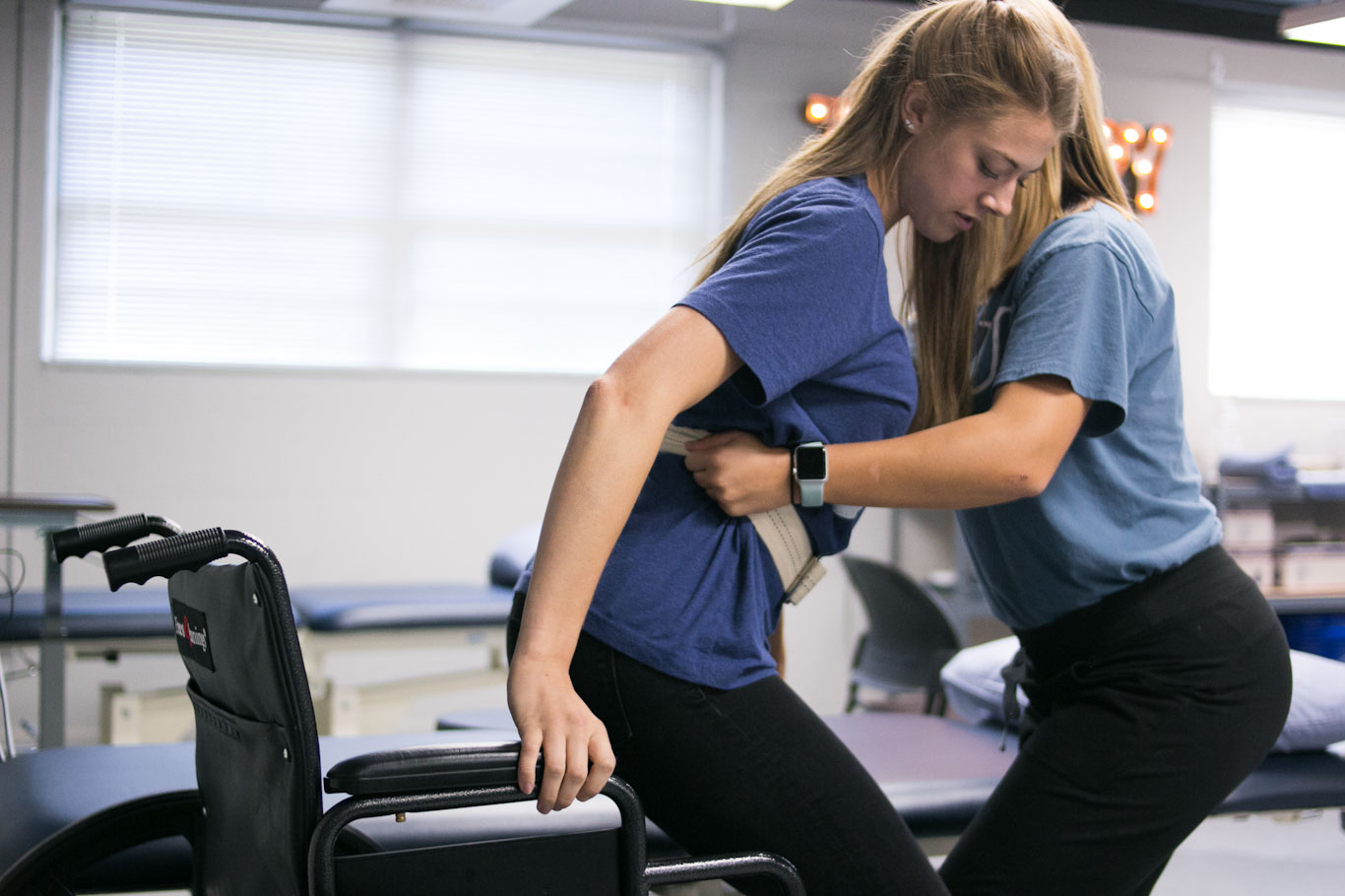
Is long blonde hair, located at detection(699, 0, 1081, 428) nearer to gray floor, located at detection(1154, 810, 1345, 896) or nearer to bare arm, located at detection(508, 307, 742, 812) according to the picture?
Answer: bare arm, located at detection(508, 307, 742, 812)

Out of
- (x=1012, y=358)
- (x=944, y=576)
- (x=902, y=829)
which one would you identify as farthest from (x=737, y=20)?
(x=902, y=829)

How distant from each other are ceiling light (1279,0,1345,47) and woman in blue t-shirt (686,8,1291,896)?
2208 mm

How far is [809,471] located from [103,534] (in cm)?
83

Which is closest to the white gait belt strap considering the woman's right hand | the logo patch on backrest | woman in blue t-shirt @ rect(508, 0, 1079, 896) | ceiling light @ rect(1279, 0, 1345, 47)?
woman in blue t-shirt @ rect(508, 0, 1079, 896)

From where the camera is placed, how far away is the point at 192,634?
47.1 inches

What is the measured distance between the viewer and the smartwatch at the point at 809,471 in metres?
1.06

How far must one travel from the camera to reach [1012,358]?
1212 millimetres

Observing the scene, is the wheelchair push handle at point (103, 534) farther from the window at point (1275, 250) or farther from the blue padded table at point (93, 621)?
the window at point (1275, 250)

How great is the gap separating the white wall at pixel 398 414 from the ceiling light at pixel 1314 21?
6.04 feet

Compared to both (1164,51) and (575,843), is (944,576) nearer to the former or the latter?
→ (1164,51)

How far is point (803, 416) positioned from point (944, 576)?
354 cm

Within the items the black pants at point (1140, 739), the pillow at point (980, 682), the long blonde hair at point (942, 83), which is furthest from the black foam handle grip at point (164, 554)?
the pillow at point (980, 682)

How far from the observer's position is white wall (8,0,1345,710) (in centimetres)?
417

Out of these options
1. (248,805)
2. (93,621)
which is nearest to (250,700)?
(248,805)
